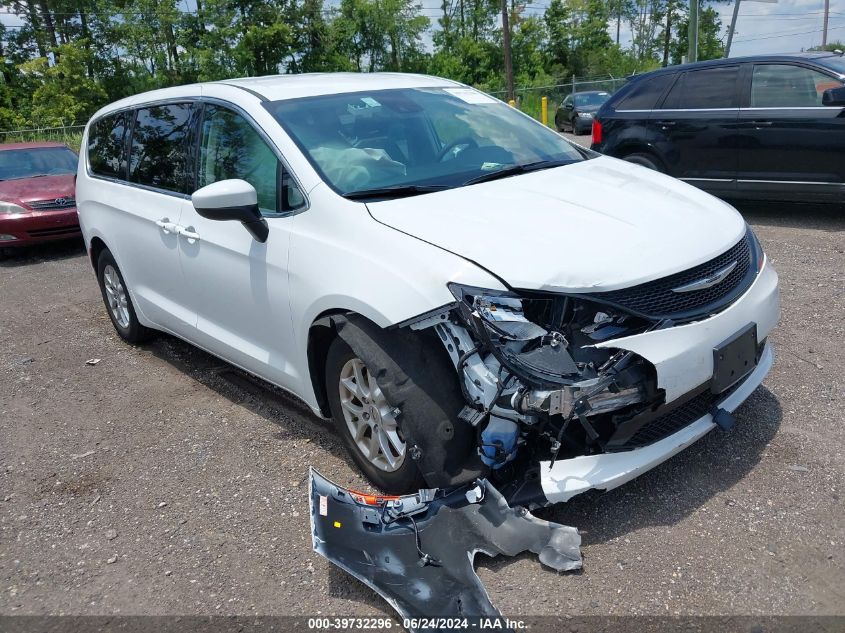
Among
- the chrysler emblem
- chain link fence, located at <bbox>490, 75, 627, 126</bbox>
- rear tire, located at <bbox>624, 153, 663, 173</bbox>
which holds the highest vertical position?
the chrysler emblem

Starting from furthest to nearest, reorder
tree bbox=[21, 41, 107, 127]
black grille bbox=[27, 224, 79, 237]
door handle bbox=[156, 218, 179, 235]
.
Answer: tree bbox=[21, 41, 107, 127] → black grille bbox=[27, 224, 79, 237] → door handle bbox=[156, 218, 179, 235]

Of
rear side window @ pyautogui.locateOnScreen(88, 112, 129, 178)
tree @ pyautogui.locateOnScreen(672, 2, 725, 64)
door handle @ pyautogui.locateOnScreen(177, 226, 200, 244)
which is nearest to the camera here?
door handle @ pyautogui.locateOnScreen(177, 226, 200, 244)

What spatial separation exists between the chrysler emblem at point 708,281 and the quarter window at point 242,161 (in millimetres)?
1740

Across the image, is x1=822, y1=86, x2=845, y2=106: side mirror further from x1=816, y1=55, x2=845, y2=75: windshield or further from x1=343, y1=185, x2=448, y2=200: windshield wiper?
x1=343, y1=185, x2=448, y2=200: windshield wiper

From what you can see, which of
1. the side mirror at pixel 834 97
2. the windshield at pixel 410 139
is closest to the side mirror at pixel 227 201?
the windshield at pixel 410 139

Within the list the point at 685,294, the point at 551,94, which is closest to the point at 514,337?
Result: the point at 685,294

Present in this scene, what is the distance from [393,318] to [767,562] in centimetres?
167

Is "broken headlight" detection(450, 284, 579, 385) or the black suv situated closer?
"broken headlight" detection(450, 284, 579, 385)

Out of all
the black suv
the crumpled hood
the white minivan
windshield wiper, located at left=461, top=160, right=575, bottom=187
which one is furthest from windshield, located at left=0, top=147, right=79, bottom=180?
the crumpled hood

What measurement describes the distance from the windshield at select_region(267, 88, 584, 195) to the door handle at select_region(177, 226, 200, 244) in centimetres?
83

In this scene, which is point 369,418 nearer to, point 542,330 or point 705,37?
point 542,330

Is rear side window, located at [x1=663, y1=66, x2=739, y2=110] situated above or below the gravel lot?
above

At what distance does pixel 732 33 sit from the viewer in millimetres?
26422

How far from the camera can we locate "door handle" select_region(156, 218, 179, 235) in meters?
4.31
